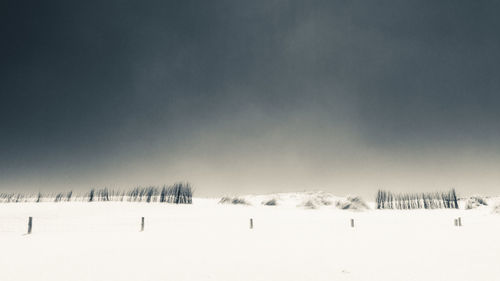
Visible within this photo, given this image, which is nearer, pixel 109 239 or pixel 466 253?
pixel 466 253

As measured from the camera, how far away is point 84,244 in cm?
1325

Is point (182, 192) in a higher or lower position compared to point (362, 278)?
higher

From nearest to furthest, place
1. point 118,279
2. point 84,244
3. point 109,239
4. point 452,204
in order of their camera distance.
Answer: point 118,279
point 84,244
point 109,239
point 452,204

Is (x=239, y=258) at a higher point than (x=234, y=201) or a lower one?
lower

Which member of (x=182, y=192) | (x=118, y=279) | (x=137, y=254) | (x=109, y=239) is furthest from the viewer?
(x=182, y=192)

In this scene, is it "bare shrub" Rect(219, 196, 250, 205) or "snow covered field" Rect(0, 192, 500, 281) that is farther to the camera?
"bare shrub" Rect(219, 196, 250, 205)

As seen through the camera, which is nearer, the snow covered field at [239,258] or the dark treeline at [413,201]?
the snow covered field at [239,258]

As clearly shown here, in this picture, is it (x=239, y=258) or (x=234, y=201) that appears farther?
(x=234, y=201)

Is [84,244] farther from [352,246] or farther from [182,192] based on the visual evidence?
[182,192]

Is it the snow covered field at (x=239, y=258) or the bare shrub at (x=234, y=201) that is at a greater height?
the bare shrub at (x=234, y=201)

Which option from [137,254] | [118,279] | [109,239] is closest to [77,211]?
[109,239]

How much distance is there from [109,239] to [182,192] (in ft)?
91.5

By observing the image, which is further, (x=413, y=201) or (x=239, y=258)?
(x=413, y=201)

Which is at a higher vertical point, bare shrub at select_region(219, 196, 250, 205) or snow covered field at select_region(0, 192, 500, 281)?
bare shrub at select_region(219, 196, 250, 205)
